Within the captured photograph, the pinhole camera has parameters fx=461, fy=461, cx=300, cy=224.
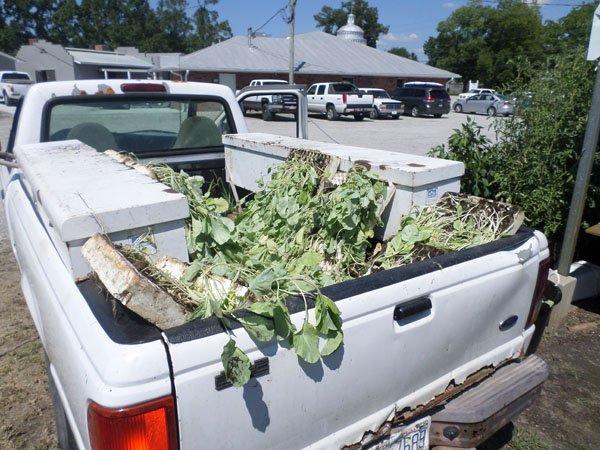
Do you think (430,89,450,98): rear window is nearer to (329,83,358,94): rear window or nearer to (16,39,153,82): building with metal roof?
(329,83,358,94): rear window

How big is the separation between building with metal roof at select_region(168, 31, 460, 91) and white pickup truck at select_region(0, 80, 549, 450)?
98.5 ft

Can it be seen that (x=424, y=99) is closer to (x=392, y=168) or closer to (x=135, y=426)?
(x=392, y=168)

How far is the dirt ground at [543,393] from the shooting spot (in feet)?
9.65

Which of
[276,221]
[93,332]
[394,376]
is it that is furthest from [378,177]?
[93,332]

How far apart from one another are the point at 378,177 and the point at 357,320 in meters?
1.36

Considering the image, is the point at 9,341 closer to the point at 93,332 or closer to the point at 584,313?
the point at 93,332

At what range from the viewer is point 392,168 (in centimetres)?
278

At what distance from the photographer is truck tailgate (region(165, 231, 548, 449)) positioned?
55.6 inches

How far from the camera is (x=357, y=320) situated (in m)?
1.68

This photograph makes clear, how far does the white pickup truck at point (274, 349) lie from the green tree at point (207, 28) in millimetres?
87851

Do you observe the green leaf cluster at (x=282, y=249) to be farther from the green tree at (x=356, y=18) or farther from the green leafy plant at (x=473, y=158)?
the green tree at (x=356, y=18)

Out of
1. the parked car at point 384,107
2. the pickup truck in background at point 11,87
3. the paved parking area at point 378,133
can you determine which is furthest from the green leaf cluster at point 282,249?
the pickup truck in background at point 11,87

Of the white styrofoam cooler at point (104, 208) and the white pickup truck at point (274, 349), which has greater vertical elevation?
the white styrofoam cooler at point (104, 208)

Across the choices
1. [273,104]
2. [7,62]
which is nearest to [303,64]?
[273,104]
